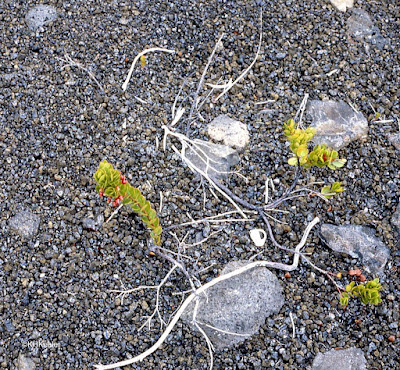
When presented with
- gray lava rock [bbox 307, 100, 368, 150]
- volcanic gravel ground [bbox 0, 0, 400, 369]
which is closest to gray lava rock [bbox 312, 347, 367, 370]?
volcanic gravel ground [bbox 0, 0, 400, 369]

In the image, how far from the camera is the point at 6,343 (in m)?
1.84

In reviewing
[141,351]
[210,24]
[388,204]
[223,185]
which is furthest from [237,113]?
[141,351]

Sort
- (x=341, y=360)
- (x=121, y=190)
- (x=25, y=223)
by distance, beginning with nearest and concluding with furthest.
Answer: (x=121, y=190) < (x=341, y=360) < (x=25, y=223)

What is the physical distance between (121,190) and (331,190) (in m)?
0.85

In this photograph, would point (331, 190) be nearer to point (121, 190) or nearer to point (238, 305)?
point (238, 305)

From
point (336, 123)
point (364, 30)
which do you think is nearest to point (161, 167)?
point (336, 123)

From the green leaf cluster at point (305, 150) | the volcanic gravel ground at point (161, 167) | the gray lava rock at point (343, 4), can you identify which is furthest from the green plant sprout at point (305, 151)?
the gray lava rock at point (343, 4)

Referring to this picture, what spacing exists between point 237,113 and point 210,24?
569mm

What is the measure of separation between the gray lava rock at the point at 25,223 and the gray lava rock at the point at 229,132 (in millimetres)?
855

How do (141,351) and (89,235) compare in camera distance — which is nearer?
(141,351)

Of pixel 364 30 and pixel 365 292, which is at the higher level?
pixel 364 30

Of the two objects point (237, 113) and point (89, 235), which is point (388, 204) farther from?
point (89, 235)

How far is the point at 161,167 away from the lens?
221 centimetres

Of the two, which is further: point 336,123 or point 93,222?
point 336,123
